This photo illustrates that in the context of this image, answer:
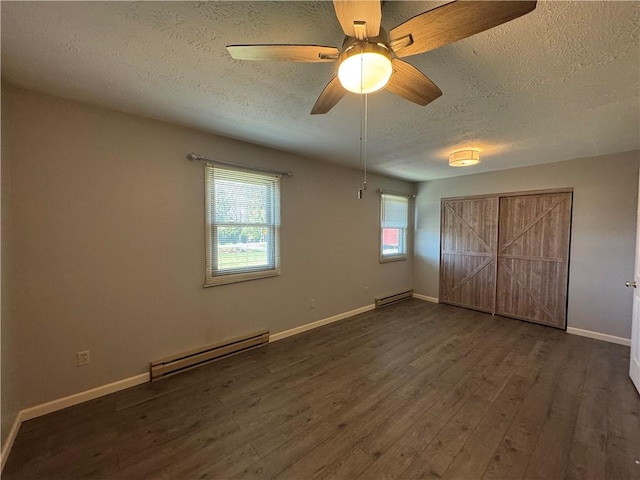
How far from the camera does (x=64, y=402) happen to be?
2121 mm

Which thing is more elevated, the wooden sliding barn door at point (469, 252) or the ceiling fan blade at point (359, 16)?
the ceiling fan blade at point (359, 16)

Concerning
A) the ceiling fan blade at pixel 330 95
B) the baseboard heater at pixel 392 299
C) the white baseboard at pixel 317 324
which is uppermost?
the ceiling fan blade at pixel 330 95

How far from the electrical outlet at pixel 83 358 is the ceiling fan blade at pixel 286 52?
2592 millimetres

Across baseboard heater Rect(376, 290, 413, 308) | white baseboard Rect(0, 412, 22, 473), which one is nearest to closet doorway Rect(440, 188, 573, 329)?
baseboard heater Rect(376, 290, 413, 308)

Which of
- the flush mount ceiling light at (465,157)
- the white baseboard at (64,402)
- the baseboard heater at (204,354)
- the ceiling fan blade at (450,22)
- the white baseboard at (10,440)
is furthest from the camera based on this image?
the flush mount ceiling light at (465,157)

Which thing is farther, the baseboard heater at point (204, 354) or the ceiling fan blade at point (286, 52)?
the baseboard heater at point (204, 354)

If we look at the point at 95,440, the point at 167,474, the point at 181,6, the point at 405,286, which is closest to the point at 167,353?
the point at 95,440

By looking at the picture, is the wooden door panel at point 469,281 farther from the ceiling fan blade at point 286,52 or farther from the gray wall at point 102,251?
the ceiling fan blade at point 286,52

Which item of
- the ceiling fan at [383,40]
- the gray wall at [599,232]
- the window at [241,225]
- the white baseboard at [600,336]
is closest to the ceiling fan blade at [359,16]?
the ceiling fan at [383,40]

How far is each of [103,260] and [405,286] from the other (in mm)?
4906

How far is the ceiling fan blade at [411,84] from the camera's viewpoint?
1.32 meters

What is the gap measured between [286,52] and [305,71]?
0.53 m

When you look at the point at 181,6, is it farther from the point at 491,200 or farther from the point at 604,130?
the point at 491,200

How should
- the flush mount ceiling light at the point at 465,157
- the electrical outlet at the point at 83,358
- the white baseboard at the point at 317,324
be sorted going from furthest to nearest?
the white baseboard at the point at 317,324 < the flush mount ceiling light at the point at 465,157 < the electrical outlet at the point at 83,358
